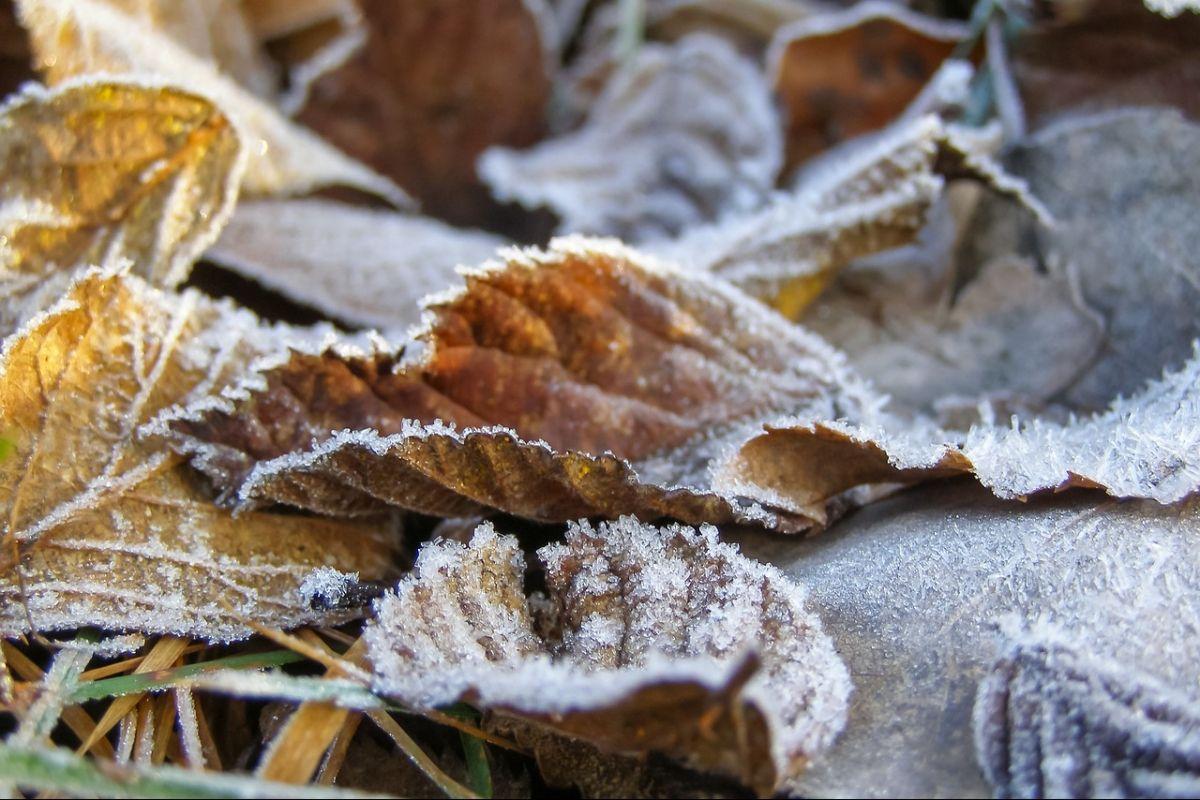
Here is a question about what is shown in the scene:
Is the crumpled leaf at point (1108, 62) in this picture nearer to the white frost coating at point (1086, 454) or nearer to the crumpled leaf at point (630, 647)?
the white frost coating at point (1086, 454)

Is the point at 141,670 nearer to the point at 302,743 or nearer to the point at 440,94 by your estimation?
the point at 302,743

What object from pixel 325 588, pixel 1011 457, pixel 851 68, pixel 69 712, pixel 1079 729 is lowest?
pixel 69 712

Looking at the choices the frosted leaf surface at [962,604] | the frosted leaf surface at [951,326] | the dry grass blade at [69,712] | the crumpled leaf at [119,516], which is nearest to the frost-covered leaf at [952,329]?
the frosted leaf surface at [951,326]

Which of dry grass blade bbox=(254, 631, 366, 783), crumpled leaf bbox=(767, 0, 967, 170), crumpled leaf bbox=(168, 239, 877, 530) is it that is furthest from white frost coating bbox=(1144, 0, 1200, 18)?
dry grass blade bbox=(254, 631, 366, 783)

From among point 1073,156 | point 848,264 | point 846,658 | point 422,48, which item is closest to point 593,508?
point 846,658

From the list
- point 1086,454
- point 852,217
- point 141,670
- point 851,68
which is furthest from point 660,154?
point 141,670

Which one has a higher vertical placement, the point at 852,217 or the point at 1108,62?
the point at 1108,62

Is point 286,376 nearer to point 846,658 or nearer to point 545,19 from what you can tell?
point 846,658
